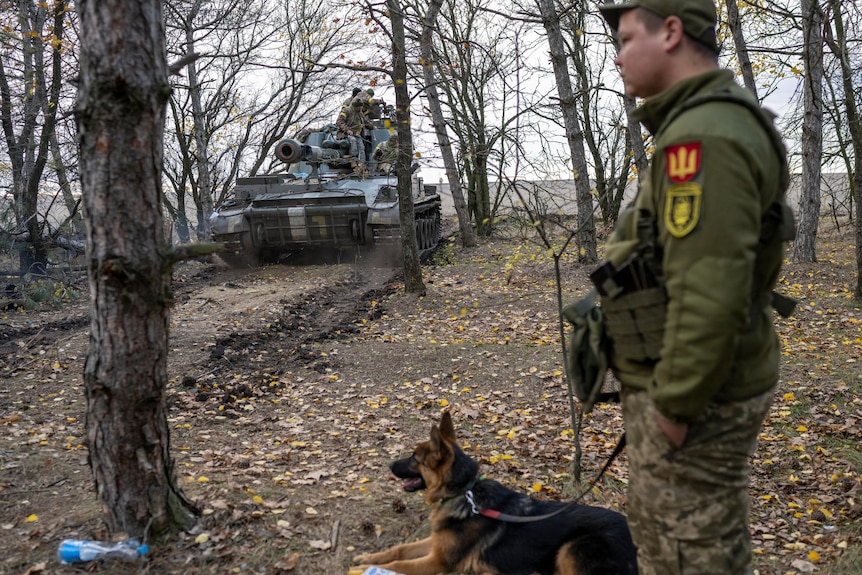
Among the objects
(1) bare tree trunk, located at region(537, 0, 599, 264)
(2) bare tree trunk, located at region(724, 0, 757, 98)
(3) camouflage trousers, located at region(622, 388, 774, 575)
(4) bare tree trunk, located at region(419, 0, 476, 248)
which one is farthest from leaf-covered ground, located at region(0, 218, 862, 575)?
(4) bare tree trunk, located at region(419, 0, 476, 248)

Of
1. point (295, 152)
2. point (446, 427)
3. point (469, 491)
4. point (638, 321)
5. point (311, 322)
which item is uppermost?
point (295, 152)

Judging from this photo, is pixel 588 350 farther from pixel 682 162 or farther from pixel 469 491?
pixel 469 491

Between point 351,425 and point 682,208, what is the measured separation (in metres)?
4.83

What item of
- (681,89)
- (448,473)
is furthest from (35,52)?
(681,89)

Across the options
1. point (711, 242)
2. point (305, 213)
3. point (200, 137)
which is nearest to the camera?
point (711, 242)

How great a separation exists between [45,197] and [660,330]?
66.9 ft

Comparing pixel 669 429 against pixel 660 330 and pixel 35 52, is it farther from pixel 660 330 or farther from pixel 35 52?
pixel 35 52

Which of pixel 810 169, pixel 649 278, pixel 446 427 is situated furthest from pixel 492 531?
pixel 810 169

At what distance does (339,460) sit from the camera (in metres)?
5.65

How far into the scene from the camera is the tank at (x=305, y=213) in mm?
16375

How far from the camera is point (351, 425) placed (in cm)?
653

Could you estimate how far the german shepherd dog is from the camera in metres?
3.40

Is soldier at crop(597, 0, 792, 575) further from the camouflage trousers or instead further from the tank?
the tank

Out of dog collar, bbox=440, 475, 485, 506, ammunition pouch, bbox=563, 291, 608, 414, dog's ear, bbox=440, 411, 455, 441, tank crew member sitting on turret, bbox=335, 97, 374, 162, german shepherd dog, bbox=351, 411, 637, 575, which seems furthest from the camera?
tank crew member sitting on turret, bbox=335, 97, 374, 162
